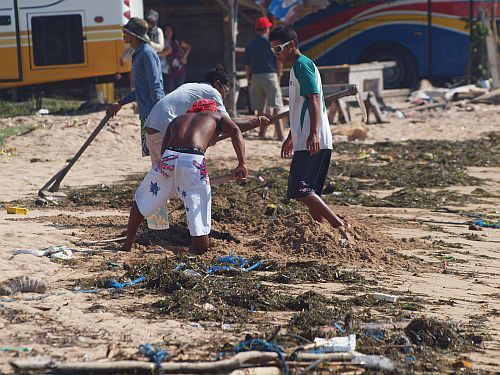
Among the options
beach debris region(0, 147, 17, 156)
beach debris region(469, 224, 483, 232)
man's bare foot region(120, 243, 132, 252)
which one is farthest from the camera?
beach debris region(0, 147, 17, 156)

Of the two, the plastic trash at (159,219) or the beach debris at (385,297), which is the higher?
the plastic trash at (159,219)

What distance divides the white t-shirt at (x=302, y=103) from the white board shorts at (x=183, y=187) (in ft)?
2.89

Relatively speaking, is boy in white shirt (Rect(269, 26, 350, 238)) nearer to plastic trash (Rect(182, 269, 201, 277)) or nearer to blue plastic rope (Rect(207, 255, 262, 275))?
blue plastic rope (Rect(207, 255, 262, 275))

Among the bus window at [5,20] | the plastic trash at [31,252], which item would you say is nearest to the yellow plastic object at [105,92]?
the bus window at [5,20]

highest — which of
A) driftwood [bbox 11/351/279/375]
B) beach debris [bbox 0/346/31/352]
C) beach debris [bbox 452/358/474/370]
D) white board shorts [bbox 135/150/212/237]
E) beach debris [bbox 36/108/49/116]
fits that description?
white board shorts [bbox 135/150/212/237]

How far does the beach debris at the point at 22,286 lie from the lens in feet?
21.5

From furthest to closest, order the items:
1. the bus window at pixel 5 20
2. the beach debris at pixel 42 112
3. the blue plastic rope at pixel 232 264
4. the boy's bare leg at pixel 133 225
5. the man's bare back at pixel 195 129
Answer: the beach debris at pixel 42 112 < the bus window at pixel 5 20 < the boy's bare leg at pixel 133 225 < the man's bare back at pixel 195 129 < the blue plastic rope at pixel 232 264

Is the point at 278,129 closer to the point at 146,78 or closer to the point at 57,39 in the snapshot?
the point at 57,39

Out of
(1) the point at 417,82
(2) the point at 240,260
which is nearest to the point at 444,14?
(1) the point at 417,82

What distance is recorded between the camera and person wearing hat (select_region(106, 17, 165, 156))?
9.44 meters

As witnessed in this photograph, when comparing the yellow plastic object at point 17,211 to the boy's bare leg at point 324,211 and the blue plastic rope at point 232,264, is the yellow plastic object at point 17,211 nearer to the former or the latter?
the blue plastic rope at point 232,264

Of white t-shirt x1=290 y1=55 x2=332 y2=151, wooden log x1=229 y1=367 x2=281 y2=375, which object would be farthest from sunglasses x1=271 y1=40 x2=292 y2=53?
wooden log x1=229 y1=367 x2=281 y2=375

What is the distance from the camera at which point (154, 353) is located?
5305 millimetres

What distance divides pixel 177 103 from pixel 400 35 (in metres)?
14.2
